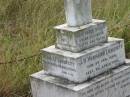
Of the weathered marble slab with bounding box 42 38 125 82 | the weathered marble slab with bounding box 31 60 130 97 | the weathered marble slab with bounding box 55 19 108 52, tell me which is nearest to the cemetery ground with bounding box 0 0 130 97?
the weathered marble slab with bounding box 31 60 130 97

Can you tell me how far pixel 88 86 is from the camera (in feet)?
15.8

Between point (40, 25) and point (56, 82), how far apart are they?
180cm

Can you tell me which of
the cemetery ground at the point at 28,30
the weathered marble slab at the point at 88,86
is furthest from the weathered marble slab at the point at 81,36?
the cemetery ground at the point at 28,30

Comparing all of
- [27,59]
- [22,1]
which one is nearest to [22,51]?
[27,59]

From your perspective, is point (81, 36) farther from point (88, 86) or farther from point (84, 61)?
point (88, 86)

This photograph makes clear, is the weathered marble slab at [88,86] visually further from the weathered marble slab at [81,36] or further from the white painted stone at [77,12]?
the white painted stone at [77,12]

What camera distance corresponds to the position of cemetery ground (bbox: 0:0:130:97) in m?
5.61

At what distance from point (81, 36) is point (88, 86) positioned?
49cm

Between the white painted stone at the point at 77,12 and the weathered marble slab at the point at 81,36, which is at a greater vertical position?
the white painted stone at the point at 77,12

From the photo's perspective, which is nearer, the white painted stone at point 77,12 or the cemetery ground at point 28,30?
the white painted stone at point 77,12

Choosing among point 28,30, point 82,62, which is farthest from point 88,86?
point 28,30

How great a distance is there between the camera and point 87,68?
4.89 meters

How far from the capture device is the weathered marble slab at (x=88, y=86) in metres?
4.81

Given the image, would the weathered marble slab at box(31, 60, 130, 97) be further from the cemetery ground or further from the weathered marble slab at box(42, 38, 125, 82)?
the cemetery ground
